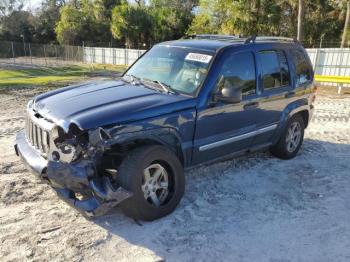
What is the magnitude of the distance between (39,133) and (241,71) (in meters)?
2.67

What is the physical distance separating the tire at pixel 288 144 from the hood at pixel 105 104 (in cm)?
241

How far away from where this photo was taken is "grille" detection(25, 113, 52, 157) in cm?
405

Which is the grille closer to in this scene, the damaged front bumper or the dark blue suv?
the dark blue suv

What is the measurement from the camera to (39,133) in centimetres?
422

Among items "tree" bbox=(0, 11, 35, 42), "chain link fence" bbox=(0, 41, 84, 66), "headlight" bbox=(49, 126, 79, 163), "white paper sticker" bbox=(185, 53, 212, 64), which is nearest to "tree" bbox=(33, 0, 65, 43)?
"tree" bbox=(0, 11, 35, 42)

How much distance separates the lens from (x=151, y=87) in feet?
15.8

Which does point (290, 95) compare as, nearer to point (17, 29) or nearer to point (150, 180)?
point (150, 180)

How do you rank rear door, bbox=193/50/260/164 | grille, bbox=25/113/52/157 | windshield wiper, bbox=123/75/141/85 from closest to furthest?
grille, bbox=25/113/52/157 < rear door, bbox=193/50/260/164 < windshield wiper, bbox=123/75/141/85

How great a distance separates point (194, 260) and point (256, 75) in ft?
9.17

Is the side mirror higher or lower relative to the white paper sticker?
lower

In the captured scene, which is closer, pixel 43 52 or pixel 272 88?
pixel 272 88

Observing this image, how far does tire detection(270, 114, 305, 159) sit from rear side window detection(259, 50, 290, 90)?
741 millimetres

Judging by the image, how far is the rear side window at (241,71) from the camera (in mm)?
4984

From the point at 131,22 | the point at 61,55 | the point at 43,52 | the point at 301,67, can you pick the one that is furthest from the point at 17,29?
the point at 301,67
